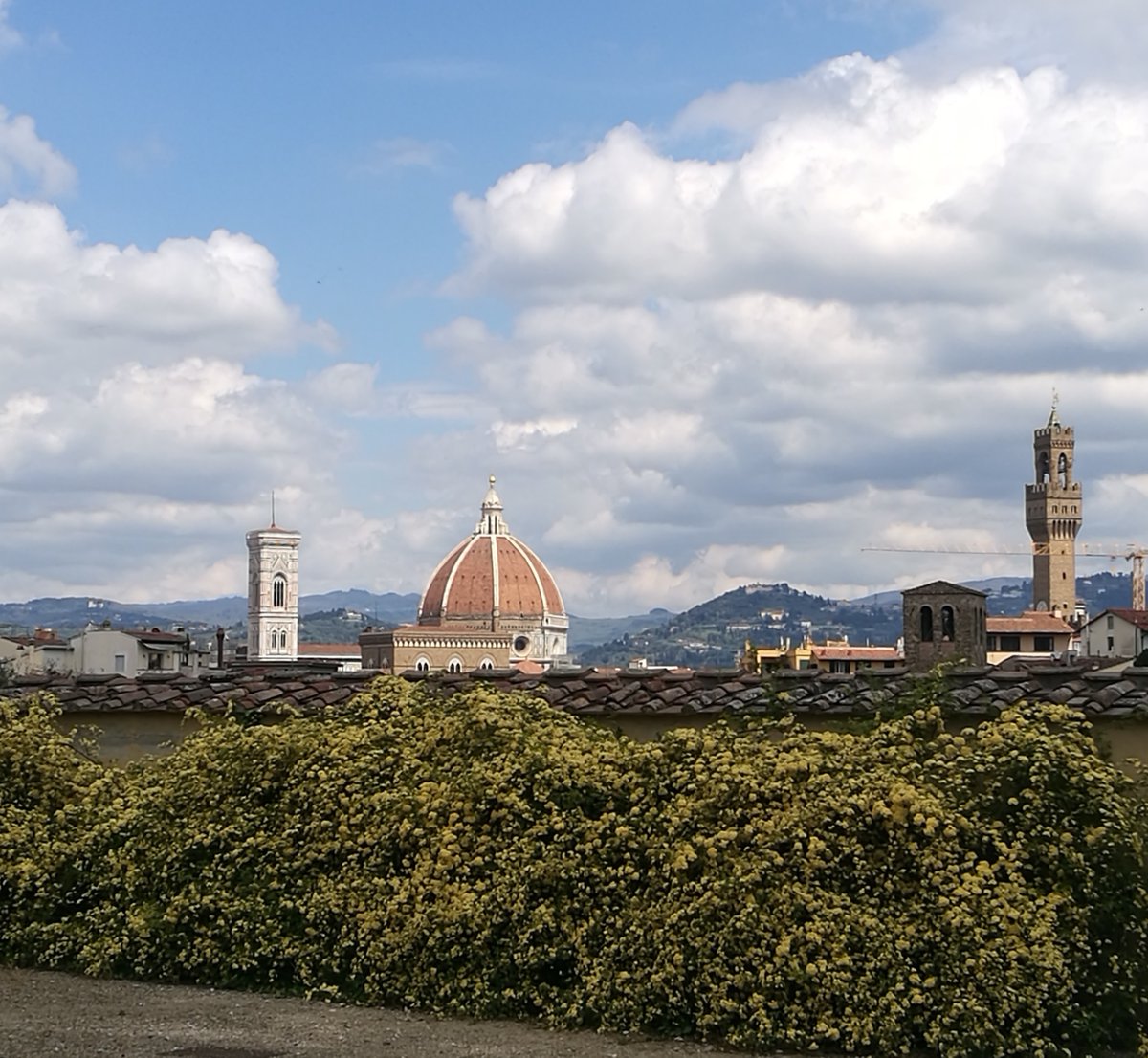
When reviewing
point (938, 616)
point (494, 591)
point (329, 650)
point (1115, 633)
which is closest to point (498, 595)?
point (494, 591)

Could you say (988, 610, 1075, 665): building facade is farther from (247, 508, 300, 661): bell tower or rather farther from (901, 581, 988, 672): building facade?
(247, 508, 300, 661): bell tower

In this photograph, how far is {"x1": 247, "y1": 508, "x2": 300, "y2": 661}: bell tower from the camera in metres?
172

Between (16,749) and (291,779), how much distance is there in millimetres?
2052

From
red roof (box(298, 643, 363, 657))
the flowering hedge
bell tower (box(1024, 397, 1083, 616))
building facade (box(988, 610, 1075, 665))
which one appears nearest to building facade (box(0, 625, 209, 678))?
building facade (box(988, 610, 1075, 665))

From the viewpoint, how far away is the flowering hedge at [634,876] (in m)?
7.80

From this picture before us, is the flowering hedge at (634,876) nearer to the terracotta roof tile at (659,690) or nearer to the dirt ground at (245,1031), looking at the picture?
the dirt ground at (245,1031)

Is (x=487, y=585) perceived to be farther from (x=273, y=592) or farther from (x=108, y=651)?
(x=108, y=651)

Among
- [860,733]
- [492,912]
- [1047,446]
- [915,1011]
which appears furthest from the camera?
[1047,446]

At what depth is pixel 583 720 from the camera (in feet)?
33.5

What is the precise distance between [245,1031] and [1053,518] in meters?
122

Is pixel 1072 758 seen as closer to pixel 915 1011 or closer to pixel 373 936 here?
pixel 915 1011

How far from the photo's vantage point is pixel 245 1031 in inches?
315

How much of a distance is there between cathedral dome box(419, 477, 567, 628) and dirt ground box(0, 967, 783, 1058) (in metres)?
146

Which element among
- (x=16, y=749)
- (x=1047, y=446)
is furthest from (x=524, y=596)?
(x=16, y=749)
